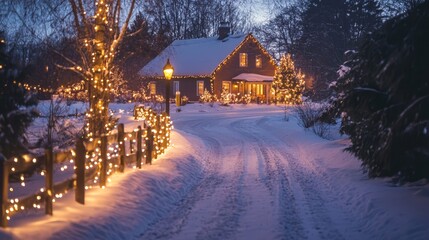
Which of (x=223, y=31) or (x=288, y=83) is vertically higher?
(x=223, y=31)

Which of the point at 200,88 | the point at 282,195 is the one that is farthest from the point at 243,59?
the point at 282,195

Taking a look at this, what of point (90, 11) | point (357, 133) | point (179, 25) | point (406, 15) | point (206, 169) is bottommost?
point (206, 169)

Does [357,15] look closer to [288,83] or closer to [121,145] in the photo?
[288,83]

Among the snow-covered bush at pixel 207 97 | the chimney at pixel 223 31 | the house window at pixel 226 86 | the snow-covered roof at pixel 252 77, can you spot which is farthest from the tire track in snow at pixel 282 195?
the chimney at pixel 223 31

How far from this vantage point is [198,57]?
5597 cm

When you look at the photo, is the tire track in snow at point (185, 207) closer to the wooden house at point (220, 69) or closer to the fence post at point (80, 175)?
the fence post at point (80, 175)

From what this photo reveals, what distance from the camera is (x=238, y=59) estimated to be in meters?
55.5

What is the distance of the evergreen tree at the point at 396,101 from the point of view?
8.08 m

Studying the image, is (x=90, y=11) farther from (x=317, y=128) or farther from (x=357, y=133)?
(x=317, y=128)

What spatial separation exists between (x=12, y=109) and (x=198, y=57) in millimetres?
46566

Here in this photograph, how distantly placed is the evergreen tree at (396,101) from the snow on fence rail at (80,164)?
5076 millimetres

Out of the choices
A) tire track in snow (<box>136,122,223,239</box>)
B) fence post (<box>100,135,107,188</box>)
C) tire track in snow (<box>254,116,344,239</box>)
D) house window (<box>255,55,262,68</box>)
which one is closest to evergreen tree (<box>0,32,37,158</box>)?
fence post (<box>100,135,107,188</box>)

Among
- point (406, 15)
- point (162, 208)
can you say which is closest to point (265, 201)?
point (162, 208)

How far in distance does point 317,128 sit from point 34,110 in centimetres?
1676
